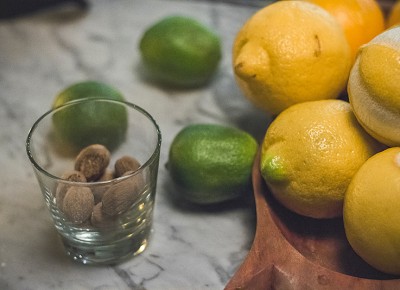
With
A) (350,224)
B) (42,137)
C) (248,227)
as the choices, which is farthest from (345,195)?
(42,137)

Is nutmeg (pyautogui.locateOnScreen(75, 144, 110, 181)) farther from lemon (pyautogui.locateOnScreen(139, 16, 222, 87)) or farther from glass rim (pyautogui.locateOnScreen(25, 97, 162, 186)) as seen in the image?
lemon (pyautogui.locateOnScreen(139, 16, 222, 87))

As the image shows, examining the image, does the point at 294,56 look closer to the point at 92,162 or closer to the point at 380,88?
the point at 380,88

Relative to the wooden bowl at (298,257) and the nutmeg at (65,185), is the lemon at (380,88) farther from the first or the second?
the nutmeg at (65,185)

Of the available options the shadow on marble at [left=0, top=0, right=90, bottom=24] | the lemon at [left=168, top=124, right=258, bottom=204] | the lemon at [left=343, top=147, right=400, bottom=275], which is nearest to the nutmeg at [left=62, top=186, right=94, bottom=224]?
the lemon at [left=168, top=124, right=258, bottom=204]

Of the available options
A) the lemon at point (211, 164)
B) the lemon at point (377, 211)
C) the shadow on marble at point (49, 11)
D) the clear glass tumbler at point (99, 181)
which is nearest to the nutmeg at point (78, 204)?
the clear glass tumbler at point (99, 181)

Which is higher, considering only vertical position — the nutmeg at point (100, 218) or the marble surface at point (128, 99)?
the nutmeg at point (100, 218)

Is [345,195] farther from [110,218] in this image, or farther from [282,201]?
[110,218]
